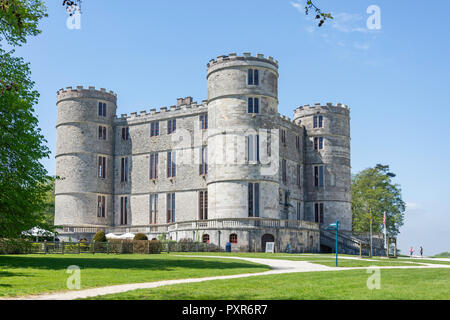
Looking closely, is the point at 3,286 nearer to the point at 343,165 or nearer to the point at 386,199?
the point at 343,165

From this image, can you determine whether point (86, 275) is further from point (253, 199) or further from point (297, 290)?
point (253, 199)

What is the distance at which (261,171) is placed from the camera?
4628 centimetres

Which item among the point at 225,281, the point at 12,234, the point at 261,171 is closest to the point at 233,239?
the point at 261,171

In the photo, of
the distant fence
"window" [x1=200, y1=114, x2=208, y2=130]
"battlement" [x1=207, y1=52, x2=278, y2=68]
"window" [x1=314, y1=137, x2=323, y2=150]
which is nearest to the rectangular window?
"window" [x1=200, y1=114, x2=208, y2=130]

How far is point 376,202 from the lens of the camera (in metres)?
65.2

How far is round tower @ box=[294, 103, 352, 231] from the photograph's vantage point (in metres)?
55.6

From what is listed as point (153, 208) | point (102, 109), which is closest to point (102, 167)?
point (102, 109)

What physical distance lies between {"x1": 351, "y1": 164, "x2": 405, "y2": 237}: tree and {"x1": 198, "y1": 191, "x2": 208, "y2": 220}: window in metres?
22.6

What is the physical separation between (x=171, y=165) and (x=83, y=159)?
909 cm

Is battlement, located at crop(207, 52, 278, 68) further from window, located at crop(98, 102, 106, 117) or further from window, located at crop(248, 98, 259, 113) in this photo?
window, located at crop(98, 102, 106, 117)

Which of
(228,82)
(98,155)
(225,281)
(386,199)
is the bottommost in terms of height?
(225,281)

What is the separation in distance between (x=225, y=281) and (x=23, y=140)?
1326cm

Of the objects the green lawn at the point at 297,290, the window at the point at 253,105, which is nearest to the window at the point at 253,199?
the window at the point at 253,105

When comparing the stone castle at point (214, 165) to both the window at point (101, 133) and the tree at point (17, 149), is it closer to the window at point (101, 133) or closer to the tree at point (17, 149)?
the window at point (101, 133)
